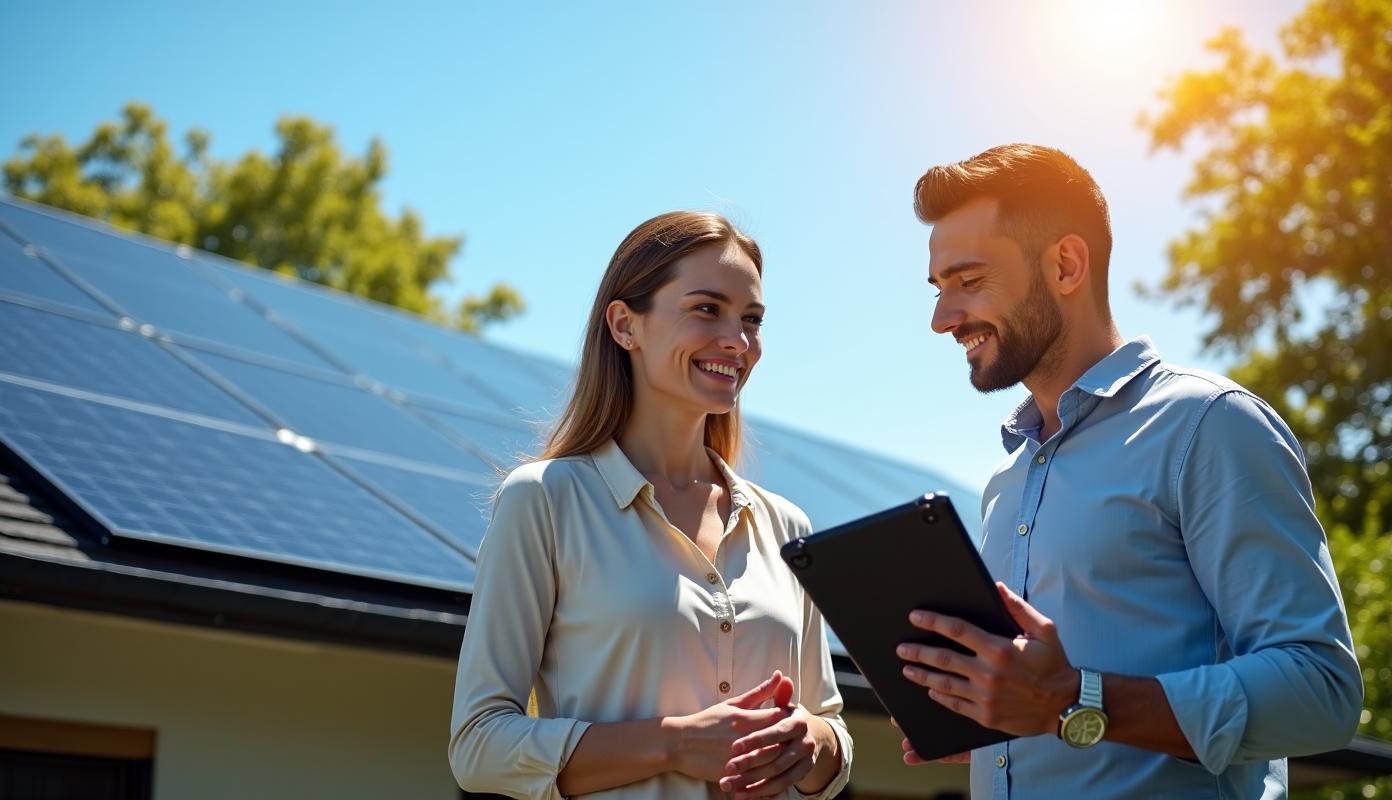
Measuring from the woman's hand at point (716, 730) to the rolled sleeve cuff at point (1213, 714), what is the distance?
83cm

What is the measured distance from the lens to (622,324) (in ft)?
11.8

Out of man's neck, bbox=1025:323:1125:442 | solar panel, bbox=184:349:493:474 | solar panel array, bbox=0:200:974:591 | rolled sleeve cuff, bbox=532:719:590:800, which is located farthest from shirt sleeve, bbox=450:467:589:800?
solar panel, bbox=184:349:493:474

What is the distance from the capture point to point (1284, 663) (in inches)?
105

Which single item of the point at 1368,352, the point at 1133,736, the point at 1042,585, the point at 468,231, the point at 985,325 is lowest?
the point at 1133,736

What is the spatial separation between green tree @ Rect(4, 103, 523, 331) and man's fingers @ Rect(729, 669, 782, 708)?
2950cm

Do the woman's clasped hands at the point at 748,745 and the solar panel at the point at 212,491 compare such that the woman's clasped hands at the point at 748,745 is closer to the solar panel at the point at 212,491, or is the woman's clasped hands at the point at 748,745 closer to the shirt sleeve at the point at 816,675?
the shirt sleeve at the point at 816,675

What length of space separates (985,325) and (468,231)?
33.9m

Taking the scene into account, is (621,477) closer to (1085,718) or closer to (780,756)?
(780,756)

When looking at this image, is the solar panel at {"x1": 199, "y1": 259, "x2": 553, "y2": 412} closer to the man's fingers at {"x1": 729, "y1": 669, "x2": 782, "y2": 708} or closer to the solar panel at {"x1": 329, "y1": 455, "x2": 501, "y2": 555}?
the solar panel at {"x1": 329, "y1": 455, "x2": 501, "y2": 555}

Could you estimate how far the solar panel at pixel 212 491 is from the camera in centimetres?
499

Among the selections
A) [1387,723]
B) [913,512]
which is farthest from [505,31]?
[913,512]

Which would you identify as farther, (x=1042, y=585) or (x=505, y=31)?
(x=505, y=31)

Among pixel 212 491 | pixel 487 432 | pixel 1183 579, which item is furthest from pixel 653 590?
pixel 487 432

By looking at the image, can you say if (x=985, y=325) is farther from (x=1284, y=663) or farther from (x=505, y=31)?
(x=505, y=31)
